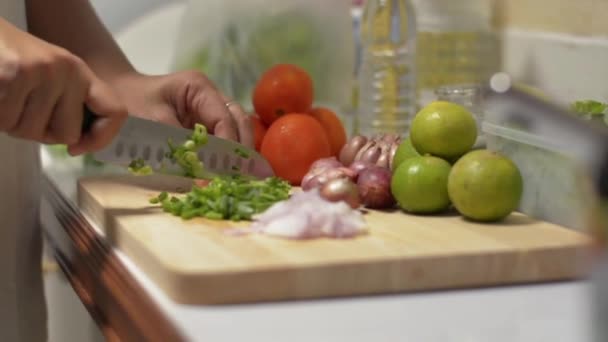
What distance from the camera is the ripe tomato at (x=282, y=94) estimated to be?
1.24 metres

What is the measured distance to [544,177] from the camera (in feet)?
3.01

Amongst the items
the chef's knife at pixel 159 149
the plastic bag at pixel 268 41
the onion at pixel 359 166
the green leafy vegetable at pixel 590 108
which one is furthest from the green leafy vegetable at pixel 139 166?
the plastic bag at pixel 268 41

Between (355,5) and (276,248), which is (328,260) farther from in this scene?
(355,5)

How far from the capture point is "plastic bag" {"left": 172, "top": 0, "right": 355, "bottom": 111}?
158 cm

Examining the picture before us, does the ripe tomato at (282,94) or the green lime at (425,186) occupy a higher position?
the ripe tomato at (282,94)

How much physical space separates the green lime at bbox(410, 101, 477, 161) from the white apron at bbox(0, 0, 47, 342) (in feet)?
1.49

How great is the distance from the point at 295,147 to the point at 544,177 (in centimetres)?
31

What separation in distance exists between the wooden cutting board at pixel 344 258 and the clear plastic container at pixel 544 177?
21 millimetres

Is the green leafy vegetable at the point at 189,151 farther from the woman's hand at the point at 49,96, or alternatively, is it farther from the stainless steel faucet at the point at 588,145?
the stainless steel faucet at the point at 588,145

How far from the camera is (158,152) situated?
1005 millimetres

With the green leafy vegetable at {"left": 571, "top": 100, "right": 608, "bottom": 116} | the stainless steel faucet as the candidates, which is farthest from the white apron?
the stainless steel faucet

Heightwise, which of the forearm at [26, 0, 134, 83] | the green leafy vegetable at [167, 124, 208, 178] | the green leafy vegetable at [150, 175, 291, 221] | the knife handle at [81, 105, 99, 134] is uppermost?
the forearm at [26, 0, 134, 83]

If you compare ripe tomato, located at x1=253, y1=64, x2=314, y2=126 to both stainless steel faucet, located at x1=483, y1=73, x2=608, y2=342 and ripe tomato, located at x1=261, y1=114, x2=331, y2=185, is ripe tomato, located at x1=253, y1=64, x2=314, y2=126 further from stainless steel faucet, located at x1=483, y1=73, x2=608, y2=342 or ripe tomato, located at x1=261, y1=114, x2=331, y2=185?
stainless steel faucet, located at x1=483, y1=73, x2=608, y2=342

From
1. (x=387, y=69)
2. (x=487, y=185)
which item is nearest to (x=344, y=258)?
(x=487, y=185)
